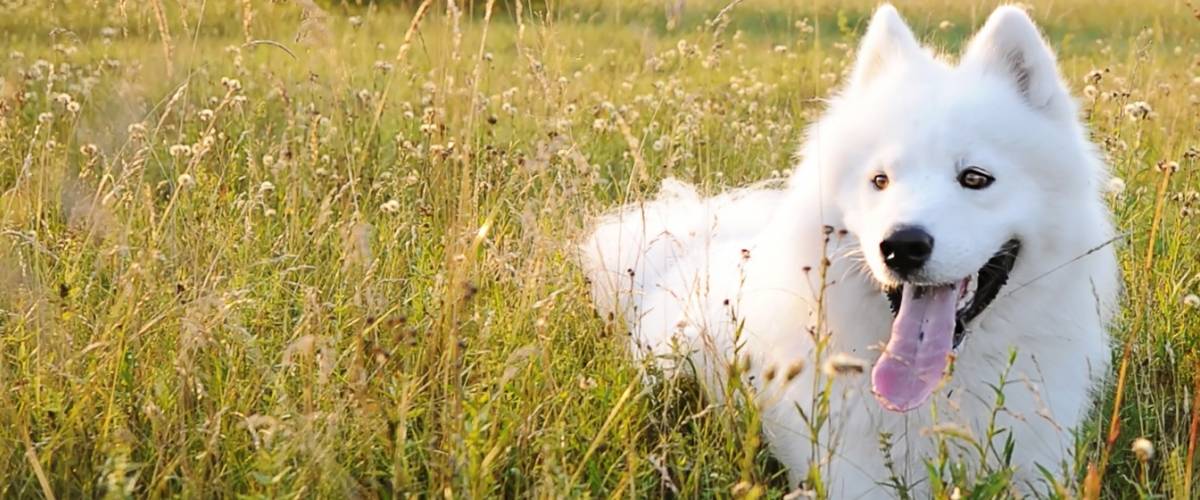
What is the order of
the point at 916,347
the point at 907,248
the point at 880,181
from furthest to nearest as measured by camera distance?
1. the point at 880,181
2. the point at 916,347
3. the point at 907,248

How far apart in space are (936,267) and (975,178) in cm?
30

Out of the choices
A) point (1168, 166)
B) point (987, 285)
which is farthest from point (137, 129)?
point (1168, 166)

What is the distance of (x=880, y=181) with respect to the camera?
9.25 ft

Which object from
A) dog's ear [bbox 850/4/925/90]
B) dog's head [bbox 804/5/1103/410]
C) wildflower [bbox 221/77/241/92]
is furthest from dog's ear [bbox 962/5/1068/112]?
wildflower [bbox 221/77/241/92]

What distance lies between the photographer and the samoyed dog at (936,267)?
8.87 ft

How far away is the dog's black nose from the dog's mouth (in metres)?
0.14

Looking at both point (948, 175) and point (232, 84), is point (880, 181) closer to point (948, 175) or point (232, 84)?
point (948, 175)

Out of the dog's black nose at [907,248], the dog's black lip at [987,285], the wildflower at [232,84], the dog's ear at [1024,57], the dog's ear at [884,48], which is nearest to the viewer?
the dog's black nose at [907,248]

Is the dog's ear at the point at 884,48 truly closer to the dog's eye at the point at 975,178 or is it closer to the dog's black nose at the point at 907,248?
the dog's eye at the point at 975,178

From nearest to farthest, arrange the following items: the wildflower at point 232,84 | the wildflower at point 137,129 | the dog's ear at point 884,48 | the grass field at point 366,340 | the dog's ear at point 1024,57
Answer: the grass field at point 366,340 < the dog's ear at point 1024,57 < the dog's ear at point 884,48 < the wildflower at point 232,84 < the wildflower at point 137,129

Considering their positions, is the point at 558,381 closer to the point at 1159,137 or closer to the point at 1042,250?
the point at 1042,250

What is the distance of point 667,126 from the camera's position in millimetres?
6145

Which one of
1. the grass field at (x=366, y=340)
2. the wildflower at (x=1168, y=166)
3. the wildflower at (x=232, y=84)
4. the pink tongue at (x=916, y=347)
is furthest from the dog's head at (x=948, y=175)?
the wildflower at (x=232, y=84)

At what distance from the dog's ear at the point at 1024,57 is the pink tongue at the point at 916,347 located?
0.61 m
